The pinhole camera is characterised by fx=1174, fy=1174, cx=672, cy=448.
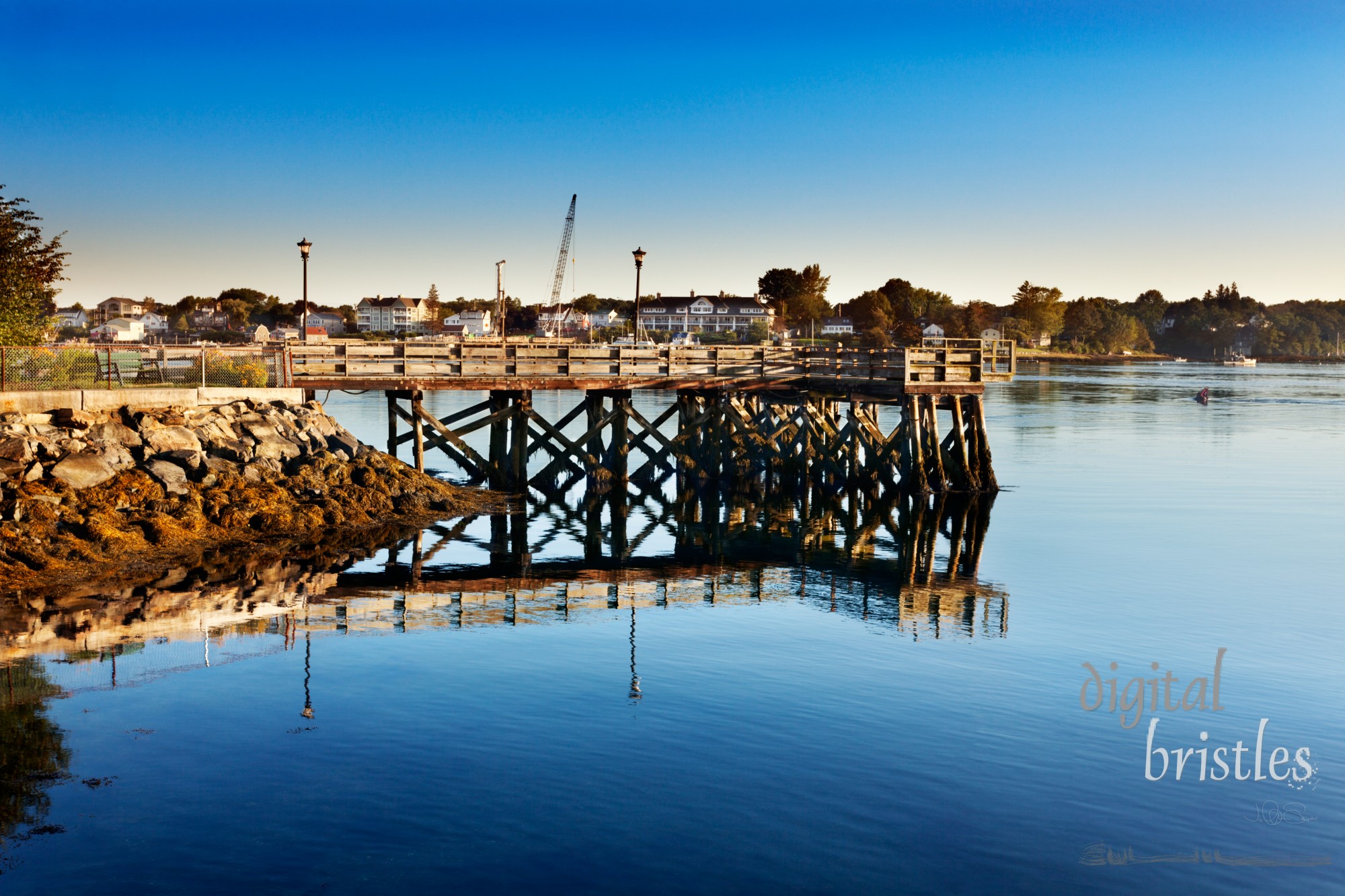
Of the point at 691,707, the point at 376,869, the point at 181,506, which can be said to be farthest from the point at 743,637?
the point at 181,506

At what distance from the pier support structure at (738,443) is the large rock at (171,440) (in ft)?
26.4

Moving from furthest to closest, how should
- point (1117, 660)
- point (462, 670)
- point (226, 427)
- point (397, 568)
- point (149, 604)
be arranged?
point (226, 427), point (397, 568), point (149, 604), point (1117, 660), point (462, 670)

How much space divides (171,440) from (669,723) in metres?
16.1

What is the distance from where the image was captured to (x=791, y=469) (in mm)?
39156

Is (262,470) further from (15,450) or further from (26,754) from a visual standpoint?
(26,754)

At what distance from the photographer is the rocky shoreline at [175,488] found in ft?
69.2

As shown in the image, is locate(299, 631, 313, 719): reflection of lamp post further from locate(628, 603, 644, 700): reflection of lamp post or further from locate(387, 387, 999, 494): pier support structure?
locate(387, 387, 999, 494): pier support structure

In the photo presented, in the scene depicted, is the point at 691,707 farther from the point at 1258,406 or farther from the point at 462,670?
the point at 1258,406

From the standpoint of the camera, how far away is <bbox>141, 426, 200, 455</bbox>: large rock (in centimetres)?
2531

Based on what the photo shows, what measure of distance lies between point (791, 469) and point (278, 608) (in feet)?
73.3

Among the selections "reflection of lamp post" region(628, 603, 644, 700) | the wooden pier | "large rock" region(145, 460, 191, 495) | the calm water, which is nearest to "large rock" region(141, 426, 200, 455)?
"large rock" region(145, 460, 191, 495)

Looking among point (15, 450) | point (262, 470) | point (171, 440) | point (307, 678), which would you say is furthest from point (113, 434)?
point (307, 678)

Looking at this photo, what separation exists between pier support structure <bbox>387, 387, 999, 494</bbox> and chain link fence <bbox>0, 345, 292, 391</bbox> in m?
4.09

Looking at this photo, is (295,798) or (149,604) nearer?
(295,798)
